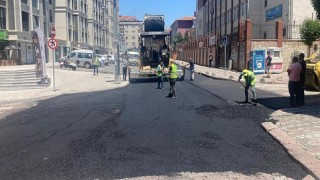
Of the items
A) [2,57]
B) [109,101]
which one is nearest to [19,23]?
[2,57]

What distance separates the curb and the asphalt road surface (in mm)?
126

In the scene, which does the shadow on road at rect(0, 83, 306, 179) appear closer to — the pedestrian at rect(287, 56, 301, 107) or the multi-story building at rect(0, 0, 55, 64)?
the pedestrian at rect(287, 56, 301, 107)

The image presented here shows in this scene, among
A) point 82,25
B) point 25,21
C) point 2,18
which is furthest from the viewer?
point 82,25

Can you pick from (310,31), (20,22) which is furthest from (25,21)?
(310,31)

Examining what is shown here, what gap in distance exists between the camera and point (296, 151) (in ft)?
24.1

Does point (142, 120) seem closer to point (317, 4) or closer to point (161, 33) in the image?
point (317, 4)

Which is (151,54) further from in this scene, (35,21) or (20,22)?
(35,21)

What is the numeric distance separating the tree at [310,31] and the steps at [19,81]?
818 inches

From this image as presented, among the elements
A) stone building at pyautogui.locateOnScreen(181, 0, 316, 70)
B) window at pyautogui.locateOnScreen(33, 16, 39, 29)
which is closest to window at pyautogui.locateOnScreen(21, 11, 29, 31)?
window at pyautogui.locateOnScreen(33, 16, 39, 29)

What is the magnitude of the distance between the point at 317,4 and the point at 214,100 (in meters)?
5.33

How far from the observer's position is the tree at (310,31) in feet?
103

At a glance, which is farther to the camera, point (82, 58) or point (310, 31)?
point (82, 58)

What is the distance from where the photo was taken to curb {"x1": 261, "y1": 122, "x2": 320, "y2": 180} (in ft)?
20.6

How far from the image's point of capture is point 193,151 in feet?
25.2
